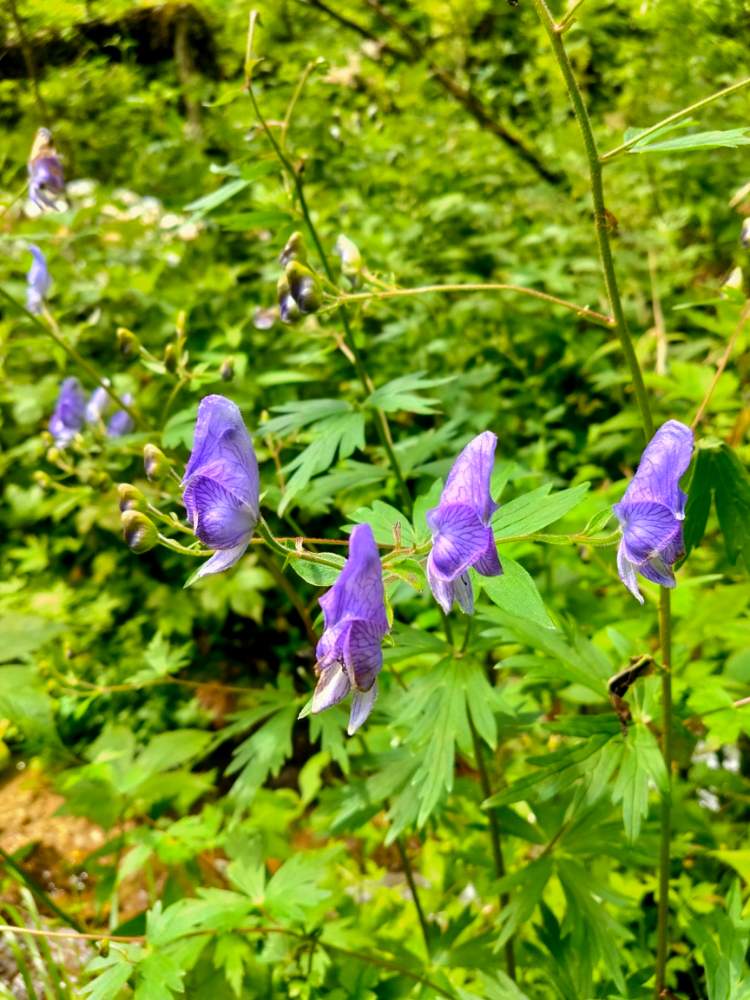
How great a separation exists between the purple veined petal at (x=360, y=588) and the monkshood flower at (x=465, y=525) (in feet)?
0.17

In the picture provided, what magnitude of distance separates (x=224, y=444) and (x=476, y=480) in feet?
0.72

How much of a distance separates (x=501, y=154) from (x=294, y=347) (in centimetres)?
138

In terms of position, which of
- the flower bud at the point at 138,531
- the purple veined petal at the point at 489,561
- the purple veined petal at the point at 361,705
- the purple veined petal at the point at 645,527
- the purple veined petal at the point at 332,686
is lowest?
the purple veined petal at the point at 361,705

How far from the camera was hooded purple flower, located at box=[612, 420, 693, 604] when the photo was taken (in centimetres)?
60

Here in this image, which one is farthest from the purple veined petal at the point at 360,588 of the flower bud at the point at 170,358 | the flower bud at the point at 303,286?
the flower bud at the point at 170,358

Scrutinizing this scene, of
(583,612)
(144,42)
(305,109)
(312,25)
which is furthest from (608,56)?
(583,612)

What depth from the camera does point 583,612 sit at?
144cm

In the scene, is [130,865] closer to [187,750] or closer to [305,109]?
[187,750]

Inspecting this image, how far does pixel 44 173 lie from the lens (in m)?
1.43

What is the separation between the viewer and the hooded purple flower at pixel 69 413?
1635mm

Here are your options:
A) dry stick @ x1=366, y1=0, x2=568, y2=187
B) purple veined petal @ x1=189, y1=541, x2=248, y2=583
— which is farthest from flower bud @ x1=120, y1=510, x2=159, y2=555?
dry stick @ x1=366, y1=0, x2=568, y2=187

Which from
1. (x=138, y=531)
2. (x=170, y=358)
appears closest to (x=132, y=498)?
(x=138, y=531)

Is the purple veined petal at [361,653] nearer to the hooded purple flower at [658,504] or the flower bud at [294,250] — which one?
the hooded purple flower at [658,504]

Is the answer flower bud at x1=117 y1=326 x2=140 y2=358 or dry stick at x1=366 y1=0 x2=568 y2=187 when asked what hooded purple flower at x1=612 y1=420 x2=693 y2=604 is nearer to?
flower bud at x1=117 y1=326 x2=140 y2=358
